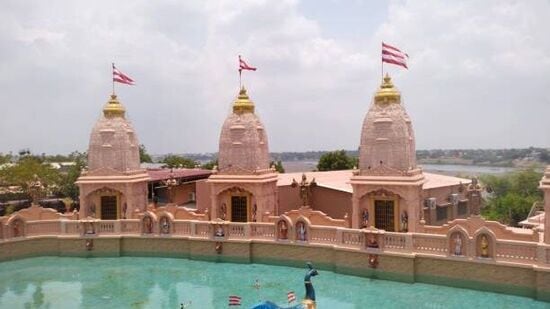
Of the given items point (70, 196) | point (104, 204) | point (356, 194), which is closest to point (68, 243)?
point (104, 204)

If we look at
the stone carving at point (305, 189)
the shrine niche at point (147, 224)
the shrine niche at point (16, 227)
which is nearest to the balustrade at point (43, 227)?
the shrine niche at point (16, 227)

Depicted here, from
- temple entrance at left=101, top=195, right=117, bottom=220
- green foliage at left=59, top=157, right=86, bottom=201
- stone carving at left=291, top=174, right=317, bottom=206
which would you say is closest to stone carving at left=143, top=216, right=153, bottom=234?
temple entrance at left=101, top=195, right=117, bottom=220

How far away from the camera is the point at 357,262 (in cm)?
2109

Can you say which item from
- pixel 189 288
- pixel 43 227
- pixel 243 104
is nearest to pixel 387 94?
pixel 243 104

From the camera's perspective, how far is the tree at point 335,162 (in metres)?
49.8

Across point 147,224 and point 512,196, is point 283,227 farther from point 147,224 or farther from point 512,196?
point 512,196

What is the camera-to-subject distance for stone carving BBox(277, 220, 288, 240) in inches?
910

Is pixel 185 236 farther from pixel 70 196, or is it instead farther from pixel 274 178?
pixel 70 196

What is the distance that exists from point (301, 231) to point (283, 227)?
0.87 metres

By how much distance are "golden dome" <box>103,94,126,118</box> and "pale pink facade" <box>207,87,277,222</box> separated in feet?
19.7

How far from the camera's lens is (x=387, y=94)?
23.2 meters

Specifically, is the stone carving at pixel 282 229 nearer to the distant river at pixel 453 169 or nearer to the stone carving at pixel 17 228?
the stone carving at pixel 17 228

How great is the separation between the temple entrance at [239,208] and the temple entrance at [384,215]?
21.1ft

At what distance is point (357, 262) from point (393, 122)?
596 cm
